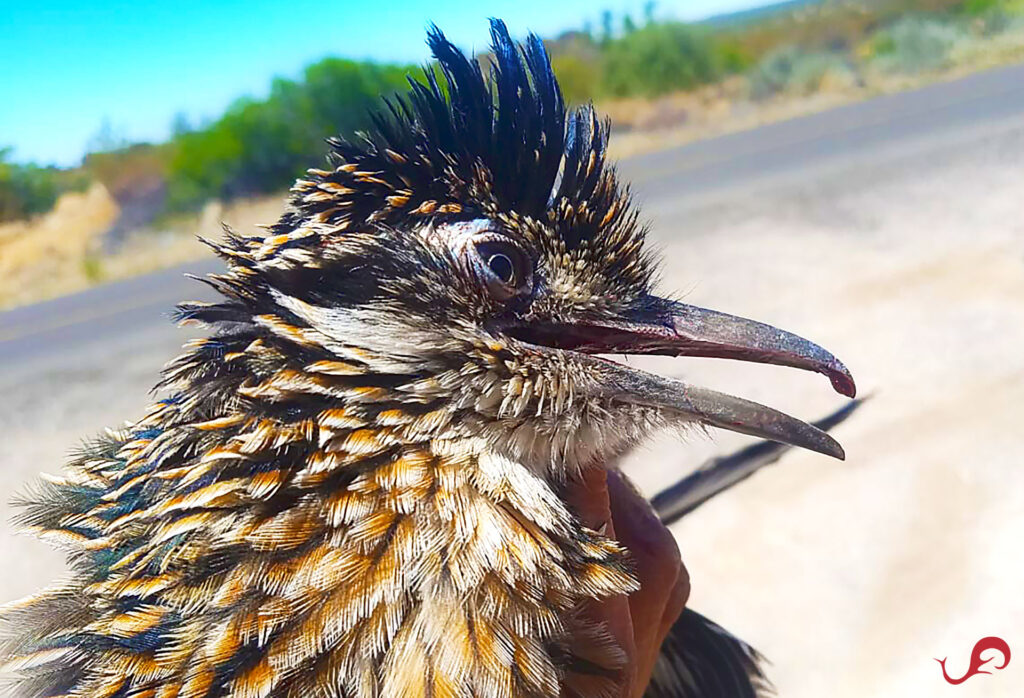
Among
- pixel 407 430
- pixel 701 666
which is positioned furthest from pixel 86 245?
pixel 407 430

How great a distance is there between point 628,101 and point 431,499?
97.3 ft

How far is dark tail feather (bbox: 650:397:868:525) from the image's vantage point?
9.45 ft

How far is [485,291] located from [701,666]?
150cm

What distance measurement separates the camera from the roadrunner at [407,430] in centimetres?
138

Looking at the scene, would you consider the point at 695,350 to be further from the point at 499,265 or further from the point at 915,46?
the point at 915,46

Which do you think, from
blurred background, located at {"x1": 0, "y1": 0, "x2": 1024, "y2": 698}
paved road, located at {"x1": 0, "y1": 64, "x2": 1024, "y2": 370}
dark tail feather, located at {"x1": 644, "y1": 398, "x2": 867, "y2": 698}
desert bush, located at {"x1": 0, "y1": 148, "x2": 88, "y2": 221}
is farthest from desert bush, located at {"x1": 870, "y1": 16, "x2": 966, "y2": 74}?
desert bush, located at {"x1": 0, "y1": 148, "x2": 88, "y2": 221}

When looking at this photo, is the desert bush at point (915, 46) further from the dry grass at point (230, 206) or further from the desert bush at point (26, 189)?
the desert bush at point (26, 189)

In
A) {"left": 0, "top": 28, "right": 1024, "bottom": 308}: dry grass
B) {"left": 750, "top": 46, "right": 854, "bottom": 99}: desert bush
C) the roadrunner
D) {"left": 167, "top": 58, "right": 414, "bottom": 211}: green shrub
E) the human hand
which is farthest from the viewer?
{"left": 750, "top": 46, "right": 854, "bottom": 99}: desert bush

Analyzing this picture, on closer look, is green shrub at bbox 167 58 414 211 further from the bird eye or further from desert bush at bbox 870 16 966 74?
the bird eye

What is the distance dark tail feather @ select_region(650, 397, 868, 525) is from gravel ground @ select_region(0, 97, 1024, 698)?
0.44 meters

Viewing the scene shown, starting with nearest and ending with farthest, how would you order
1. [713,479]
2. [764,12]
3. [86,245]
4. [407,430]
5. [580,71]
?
[407,430]
[713,479]
[86,245]
[580,71]
[764,12]

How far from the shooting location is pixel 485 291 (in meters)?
1.51

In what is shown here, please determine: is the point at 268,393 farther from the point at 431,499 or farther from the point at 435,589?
the point at 435,589

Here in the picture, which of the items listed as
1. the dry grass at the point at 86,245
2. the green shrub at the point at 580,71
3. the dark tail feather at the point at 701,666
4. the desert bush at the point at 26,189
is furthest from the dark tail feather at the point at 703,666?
the desert bush at the point at 26,189
